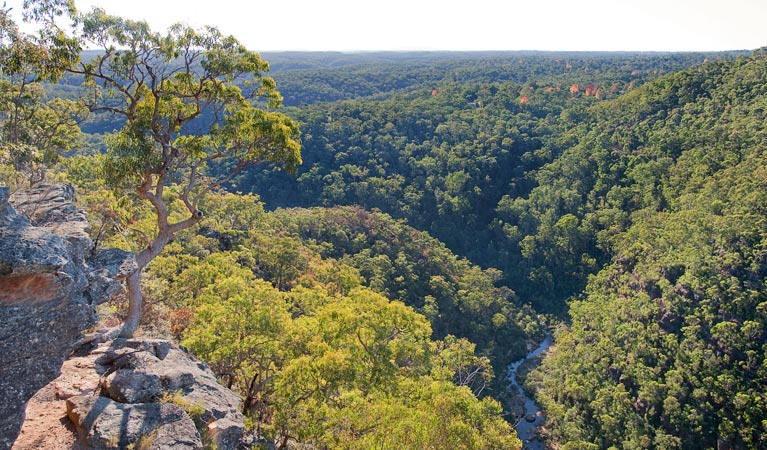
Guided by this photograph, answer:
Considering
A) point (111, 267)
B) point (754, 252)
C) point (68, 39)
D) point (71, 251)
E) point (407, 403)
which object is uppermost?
point (68, 39)

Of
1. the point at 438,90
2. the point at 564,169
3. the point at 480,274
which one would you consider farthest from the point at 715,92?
the point at 438,90

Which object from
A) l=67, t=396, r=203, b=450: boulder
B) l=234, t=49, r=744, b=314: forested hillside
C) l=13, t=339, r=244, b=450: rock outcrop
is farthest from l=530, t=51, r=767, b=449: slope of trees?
l=67, t=396, r=203, b=450: boulder

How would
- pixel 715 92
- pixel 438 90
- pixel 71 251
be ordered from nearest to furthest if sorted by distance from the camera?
pixel 71 251 < pixel 715 92 < pixel 438 90

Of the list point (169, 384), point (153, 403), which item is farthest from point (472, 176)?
point (153, 403)

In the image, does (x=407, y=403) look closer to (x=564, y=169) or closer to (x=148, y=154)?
(x=148, y=154)

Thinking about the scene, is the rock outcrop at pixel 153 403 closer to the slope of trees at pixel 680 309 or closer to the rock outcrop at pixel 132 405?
the rock outcrop at pixel 132 405

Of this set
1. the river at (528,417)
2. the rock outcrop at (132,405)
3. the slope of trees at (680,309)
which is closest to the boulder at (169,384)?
the rock outcrop at (132,405)
